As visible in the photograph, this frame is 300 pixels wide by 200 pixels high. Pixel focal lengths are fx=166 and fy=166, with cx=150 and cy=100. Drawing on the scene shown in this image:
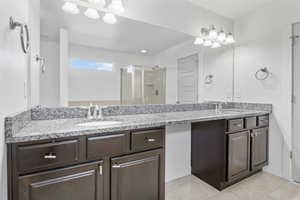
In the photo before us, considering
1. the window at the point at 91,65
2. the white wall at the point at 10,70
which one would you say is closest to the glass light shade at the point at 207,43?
the window at the point at 91,65

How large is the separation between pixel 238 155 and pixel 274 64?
140 centimetres

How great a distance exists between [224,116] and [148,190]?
1108 mm

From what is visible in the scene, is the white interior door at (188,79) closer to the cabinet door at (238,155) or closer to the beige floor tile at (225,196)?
the cabinet door at (238,155)

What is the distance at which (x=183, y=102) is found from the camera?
2301mm

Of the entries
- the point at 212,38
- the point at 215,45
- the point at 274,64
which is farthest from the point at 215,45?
the point at 274,64

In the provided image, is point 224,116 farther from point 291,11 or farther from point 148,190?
point 291,11

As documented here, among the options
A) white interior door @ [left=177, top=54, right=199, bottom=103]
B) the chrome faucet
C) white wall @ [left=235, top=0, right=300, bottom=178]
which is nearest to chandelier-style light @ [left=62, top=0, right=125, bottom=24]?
the chrome faucet

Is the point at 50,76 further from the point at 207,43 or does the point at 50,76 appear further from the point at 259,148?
the point at 259,148

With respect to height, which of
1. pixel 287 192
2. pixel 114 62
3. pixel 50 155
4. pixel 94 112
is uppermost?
pixel 114 62

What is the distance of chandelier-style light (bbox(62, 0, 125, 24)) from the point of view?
1.55 meters

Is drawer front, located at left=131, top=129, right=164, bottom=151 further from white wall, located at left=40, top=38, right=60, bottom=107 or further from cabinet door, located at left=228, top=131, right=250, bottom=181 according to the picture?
cabinet door, located at left=228, top=131, right=250, bottom=181

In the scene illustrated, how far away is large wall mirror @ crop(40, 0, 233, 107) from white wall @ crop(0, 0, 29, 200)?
1.04ft

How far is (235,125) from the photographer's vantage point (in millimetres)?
1938

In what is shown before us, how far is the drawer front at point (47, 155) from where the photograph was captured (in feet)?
2.96
